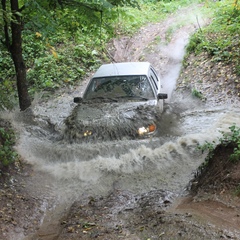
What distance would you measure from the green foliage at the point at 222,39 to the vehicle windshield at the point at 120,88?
4.63 meters

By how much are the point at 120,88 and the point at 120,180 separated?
2844 mm

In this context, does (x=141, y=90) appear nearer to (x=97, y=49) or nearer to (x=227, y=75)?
(x=227, y=75)

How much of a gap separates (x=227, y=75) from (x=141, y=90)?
489 cm

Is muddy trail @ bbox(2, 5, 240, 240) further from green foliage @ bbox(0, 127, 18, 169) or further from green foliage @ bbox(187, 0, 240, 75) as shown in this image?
green foliage @ bbox(187, 0, 240, 75)

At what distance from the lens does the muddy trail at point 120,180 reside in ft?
14.1

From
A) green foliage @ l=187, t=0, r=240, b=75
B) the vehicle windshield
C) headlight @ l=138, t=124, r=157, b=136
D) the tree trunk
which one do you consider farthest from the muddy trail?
green foliage @ l=187, t=0, r=240, b=75

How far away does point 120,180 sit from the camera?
21.6ft

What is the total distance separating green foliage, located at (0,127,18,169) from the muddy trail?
277 millimetres

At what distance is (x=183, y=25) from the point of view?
20.1 meters

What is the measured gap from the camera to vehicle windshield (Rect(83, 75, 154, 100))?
846 cm

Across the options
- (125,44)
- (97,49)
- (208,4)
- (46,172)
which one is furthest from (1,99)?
(208,4)

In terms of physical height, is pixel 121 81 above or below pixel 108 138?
above

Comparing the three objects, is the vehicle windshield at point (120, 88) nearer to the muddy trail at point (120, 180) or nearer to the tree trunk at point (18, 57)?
the muddy trail at point (120, 180)

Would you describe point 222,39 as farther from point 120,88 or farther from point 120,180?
point 120,180
